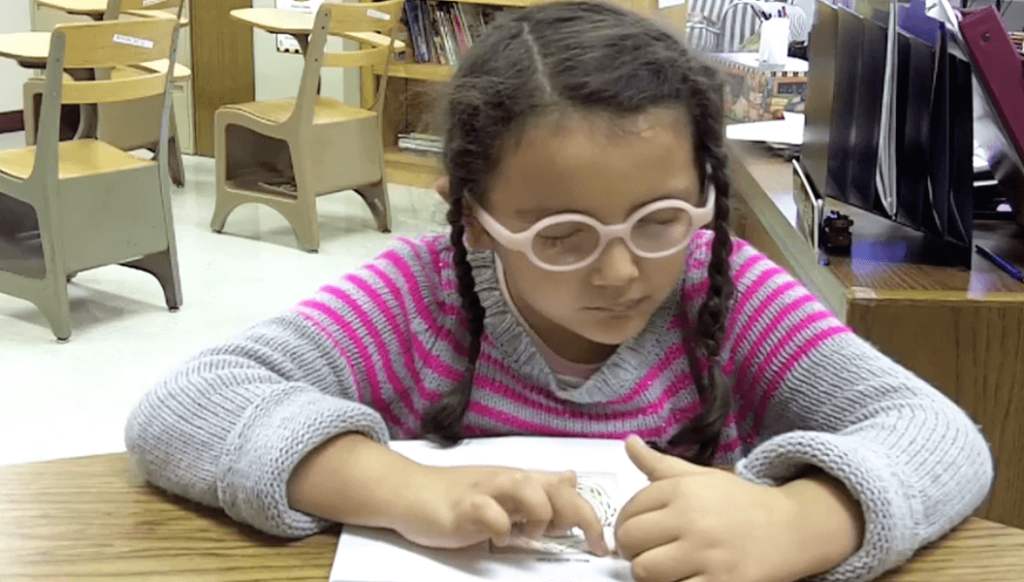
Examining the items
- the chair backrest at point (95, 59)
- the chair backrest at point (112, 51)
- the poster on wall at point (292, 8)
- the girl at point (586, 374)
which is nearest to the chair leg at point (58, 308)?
the chair backrest at point (95, 59)

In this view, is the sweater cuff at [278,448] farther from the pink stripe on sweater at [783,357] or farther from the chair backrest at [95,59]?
the chair backrest at [95,59]

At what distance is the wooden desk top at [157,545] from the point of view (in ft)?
2.28

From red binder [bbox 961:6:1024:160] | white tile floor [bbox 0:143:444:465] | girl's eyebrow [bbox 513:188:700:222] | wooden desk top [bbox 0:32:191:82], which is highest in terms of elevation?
red binder [bbox 961:6:1024:160]

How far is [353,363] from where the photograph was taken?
3.14 ft

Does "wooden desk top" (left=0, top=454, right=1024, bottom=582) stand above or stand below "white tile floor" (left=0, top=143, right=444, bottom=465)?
above

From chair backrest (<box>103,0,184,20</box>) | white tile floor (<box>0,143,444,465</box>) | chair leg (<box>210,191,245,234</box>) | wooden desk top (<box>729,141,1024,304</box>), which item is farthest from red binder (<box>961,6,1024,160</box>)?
chair backrest (<box>103,0,184,20</box>)

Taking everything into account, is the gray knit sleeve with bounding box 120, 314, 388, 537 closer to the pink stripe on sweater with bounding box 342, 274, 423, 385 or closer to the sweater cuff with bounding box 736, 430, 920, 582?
the pink stripe on sweater with bounding box 342, 274, 423, 385

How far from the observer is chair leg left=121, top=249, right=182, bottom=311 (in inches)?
136

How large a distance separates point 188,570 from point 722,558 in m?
0.31

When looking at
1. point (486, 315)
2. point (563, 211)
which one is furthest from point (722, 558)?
point (486, 315)

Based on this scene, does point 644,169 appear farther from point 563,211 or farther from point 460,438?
point 460,438

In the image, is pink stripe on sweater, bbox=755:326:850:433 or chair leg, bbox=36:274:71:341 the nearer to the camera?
pink stripe on sweater, bbox=755:326:850:433

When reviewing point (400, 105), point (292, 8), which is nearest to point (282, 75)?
point (292, 8)

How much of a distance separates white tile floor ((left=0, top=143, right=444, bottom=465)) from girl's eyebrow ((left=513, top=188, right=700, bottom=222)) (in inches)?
46.6
